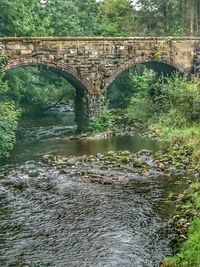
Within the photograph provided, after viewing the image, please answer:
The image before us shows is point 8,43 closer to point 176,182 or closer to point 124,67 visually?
point 124,67

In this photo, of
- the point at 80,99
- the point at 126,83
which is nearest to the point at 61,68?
the point at 80,99

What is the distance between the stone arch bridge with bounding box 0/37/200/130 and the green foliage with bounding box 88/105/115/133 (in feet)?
1.22

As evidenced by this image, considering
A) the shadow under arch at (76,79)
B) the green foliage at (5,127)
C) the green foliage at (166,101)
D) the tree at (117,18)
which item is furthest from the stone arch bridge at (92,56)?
the tree at (117,18)

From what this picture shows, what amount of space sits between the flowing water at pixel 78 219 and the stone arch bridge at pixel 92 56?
8.57m

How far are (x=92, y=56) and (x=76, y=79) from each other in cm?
172

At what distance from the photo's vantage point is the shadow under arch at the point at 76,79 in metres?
26.1

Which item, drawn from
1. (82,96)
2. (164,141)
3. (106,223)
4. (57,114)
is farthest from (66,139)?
(106,223)

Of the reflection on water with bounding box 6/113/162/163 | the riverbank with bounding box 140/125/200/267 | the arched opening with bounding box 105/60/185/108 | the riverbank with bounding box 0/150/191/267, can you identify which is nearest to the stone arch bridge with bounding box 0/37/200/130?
the reflection on water with bounding box 6/113/162/163

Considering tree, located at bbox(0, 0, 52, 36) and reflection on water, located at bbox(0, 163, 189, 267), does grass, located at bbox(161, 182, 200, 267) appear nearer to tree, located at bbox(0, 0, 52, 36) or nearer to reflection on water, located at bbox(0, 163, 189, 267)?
reflection on water, located at bbox(0, 163, 189, 267)

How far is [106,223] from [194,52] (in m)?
23.2

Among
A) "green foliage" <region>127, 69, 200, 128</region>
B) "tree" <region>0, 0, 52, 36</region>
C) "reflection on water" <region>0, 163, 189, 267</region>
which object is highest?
"tree" <region>0, 0, 52, 36</region>

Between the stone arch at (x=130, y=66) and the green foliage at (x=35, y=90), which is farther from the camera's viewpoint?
the stone arch at (x=130, y=66)

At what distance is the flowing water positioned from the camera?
1081 cm

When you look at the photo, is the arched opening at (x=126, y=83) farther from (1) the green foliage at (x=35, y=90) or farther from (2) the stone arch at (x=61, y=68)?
(2) the stone arch at (x=61, y=68)
